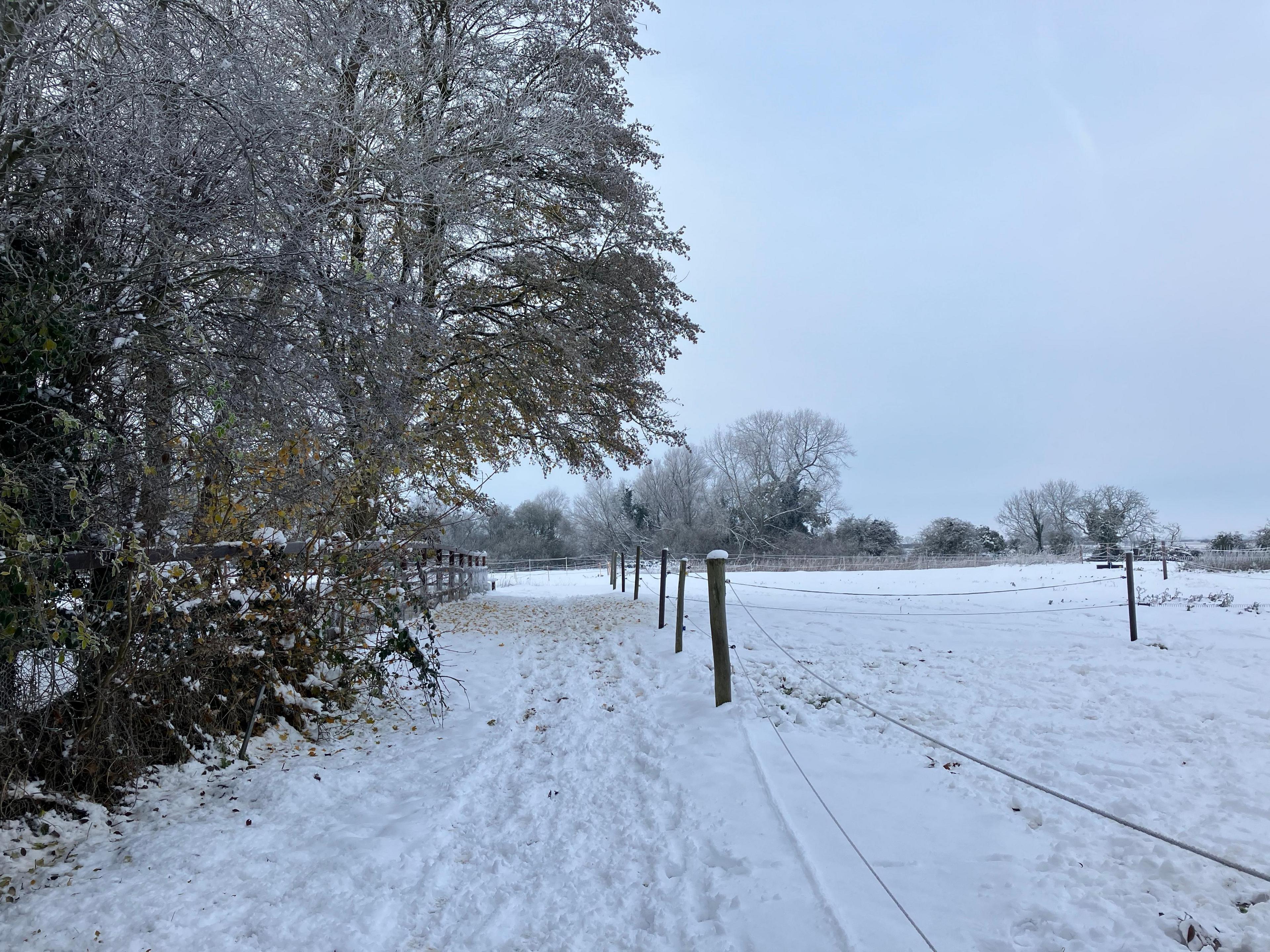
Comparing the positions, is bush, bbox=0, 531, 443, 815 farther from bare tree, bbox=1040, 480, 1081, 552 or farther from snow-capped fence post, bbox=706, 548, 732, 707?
bare tree, bbox=1040, 480, 1081, 552

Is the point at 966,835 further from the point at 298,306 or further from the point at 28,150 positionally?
→ the point at 28,150

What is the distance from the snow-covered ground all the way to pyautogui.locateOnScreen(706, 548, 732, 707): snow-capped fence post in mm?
159

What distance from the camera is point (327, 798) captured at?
3578 mm

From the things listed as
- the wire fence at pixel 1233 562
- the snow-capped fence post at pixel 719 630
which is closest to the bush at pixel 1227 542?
the wire fence at pixel 1233 562

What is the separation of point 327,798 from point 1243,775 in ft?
17.0

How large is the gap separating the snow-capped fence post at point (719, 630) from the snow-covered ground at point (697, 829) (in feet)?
0.52

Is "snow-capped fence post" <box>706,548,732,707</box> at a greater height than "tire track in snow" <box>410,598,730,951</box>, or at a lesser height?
greater

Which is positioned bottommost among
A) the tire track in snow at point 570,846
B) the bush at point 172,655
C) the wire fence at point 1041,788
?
the tire track in snow at point 570,846

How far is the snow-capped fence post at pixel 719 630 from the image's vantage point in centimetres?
519

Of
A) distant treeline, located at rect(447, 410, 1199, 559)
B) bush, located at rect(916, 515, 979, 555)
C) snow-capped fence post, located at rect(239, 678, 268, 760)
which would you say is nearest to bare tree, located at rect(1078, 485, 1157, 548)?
distant treeline, located at rect(447, 410, 1199, 559)

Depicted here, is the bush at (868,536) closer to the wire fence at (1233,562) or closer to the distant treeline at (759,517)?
the distant treeline at (759,517)

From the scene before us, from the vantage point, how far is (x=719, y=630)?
206 inches

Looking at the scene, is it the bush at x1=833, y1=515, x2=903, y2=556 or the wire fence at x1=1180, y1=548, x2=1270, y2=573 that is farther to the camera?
the bush at x1=833, y1=515, x2=903, y2=556

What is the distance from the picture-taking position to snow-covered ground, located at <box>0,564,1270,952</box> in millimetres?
2434
